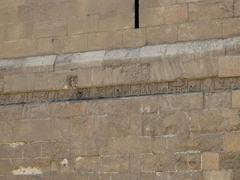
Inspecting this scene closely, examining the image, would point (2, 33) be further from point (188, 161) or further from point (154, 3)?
point (188, 161)

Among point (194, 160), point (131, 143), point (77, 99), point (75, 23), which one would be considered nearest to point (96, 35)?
point (75, 23)

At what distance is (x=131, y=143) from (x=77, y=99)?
35.4 inches

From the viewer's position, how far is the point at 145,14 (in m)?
7.21

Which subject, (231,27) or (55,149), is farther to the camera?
(55,149)

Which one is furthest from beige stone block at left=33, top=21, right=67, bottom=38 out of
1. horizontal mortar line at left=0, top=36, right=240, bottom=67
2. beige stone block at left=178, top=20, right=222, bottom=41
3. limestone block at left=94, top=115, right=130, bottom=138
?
beige stone block at left=178, top=20, right=222, bottom=41

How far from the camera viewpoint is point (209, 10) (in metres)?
6.91

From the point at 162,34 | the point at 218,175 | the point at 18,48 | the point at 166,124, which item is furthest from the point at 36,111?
the point at 218,175

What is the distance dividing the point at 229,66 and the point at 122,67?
4.09 feet

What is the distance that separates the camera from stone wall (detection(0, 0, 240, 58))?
6.89m

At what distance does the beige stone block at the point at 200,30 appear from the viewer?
6832 mm

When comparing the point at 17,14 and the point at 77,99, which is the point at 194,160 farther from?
the point at 17,14

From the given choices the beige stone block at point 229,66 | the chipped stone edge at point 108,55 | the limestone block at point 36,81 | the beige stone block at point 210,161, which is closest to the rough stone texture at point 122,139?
the beige stone block at point 210,161

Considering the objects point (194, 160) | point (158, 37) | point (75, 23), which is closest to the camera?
point (194, 160)

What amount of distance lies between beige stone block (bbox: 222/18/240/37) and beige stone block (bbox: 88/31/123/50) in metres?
1.24
